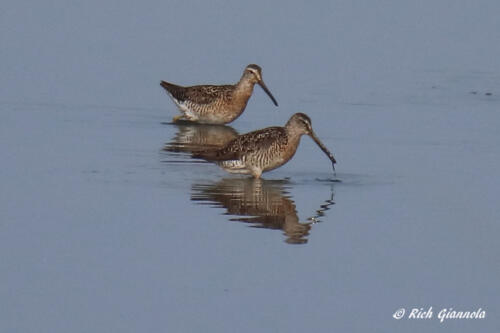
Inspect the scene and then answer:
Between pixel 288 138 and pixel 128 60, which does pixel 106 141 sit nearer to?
pixel 288 138

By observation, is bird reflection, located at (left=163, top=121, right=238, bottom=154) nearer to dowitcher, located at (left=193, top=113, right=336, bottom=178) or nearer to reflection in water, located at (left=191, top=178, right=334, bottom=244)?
dowitcher, located at (left=193, top=113, right=336, bottom=178)

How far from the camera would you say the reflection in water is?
38.1 ft

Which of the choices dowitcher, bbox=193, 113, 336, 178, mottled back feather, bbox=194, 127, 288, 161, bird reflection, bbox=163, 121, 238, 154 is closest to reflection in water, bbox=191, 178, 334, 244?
dowitcher, bbox=193, 113, 336, 178

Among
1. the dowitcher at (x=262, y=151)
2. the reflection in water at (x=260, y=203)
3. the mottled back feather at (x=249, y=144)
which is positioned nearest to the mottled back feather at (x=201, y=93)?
the mottled back feather at (x=249, y=144)

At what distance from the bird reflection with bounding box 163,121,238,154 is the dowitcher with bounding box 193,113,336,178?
5.04 feet

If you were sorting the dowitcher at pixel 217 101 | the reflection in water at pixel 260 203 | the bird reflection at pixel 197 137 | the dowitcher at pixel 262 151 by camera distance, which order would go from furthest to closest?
1. the dowitcher at pixel 217 101
2. the bird reflection at pixel 197 137
3. the dowitcher at pixel 262 151
4. the reflection in water at pixel 260 203

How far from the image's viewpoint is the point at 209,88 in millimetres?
18906

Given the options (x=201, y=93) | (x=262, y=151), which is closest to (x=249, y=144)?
(x=262, y=151)

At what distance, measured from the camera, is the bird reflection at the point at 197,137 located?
16.1 metres

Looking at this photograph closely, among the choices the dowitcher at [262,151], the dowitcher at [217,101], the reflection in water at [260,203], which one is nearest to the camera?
the reflection in water at [260,203]

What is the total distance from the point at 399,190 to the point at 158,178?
98.5 inches

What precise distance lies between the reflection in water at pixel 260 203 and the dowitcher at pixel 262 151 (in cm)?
17

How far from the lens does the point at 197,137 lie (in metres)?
17.4

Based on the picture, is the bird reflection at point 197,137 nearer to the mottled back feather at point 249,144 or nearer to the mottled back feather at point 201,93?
the mottled back feather at point 201,93
